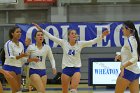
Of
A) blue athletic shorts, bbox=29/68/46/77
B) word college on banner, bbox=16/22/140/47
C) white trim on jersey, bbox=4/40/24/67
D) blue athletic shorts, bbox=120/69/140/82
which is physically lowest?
blue athletic shorts, bbox=29/68/46/77

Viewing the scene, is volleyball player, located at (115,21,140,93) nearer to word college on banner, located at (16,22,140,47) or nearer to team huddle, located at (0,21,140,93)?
team huddle, located at (0,21,140,93)

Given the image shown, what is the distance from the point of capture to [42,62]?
786 centimetres

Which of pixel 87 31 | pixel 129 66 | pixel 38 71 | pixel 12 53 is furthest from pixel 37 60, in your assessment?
pixel 87 31

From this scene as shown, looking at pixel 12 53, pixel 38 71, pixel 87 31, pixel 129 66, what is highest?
pixel 87 31

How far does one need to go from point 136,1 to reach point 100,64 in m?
5.16

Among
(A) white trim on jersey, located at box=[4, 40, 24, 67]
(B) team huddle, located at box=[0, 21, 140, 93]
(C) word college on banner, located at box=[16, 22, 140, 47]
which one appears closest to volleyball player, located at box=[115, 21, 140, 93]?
Result: (B) team huddle, located at box=[0, 21, 140, 93]

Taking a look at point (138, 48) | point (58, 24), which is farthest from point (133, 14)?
point (138, 48)

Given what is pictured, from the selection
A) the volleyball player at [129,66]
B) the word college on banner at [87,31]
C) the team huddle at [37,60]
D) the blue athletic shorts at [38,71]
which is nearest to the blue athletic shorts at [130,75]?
the volleyball player at [129,66]

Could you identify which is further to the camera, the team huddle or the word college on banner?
the word college on banner

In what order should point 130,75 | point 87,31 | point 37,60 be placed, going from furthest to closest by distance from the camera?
point 87,31 → point 37,60 → point 130,75

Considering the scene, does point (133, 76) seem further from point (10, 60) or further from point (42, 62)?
point (10, 60)

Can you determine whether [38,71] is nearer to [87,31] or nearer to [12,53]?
[12,53]

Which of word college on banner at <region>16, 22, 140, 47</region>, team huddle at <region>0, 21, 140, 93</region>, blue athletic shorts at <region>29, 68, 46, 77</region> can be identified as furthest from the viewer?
word college on banner at <region>16, 22, 140, 47</region>

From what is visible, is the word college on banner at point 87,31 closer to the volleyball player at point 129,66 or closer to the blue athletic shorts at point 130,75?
the volleyball player at point 129,66
